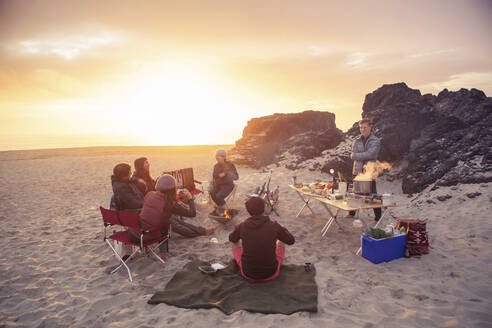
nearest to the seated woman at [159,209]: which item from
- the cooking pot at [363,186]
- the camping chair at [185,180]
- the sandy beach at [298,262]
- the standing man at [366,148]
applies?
the sandy beach at [298,262]

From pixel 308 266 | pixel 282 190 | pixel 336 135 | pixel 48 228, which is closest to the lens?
pixel 308 266

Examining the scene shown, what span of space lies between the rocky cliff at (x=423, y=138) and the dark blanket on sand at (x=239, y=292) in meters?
6.82

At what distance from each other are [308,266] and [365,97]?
1277cm

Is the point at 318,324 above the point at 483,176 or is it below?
below

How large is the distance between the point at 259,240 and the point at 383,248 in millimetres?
2319

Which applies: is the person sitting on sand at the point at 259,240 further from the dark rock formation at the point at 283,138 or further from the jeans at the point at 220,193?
the dark rock formation at the point at 283,138

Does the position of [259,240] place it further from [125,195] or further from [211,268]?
[125,195]

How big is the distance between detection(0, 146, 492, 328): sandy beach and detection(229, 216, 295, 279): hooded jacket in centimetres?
64

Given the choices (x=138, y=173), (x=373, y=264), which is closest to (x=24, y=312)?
(x=138, y=173)

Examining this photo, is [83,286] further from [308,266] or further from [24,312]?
[308,266]

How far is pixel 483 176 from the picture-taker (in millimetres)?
7254

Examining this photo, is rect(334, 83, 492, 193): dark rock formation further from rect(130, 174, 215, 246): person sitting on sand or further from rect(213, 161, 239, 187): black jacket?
rect(130, 174, 215, 246): person sitting on sand

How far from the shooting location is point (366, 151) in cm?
605

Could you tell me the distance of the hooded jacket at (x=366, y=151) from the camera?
233 inches
